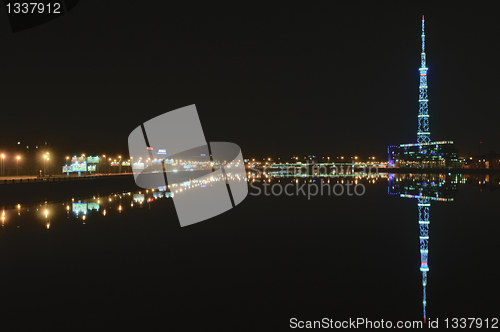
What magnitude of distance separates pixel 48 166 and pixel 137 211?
130 feet

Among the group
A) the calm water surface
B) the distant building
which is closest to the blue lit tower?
the distant building

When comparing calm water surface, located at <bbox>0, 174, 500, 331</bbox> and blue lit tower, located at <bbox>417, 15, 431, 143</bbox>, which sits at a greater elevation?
blue lit tower, located at <bbox>417, 15, 431, 143</bbox>

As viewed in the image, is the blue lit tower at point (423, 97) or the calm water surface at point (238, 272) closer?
the calm water surface at point (238, 272)

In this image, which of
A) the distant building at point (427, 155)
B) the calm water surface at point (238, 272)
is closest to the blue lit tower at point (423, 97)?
the distant building at point (427, 155)

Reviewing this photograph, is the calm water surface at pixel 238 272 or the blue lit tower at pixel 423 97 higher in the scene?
the blue lit tower at pixel 423 97

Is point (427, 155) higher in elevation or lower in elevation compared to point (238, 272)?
higher

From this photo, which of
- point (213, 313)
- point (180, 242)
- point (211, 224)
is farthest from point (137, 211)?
point (213, 313)

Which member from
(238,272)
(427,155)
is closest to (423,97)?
(427,155)

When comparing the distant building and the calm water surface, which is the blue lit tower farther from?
the calm water surface

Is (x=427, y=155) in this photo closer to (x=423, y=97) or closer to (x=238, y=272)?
(x=423, y=97)

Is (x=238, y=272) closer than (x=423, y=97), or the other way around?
(x=238, y=272)

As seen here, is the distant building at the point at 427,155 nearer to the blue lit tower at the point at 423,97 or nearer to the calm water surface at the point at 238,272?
the blue lit tower at the point at 423,97

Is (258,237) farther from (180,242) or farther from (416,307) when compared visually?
(416,307)

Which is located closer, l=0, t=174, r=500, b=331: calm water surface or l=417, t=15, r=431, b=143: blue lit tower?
l=0, t=174, r=500, b=331: calm water surface
